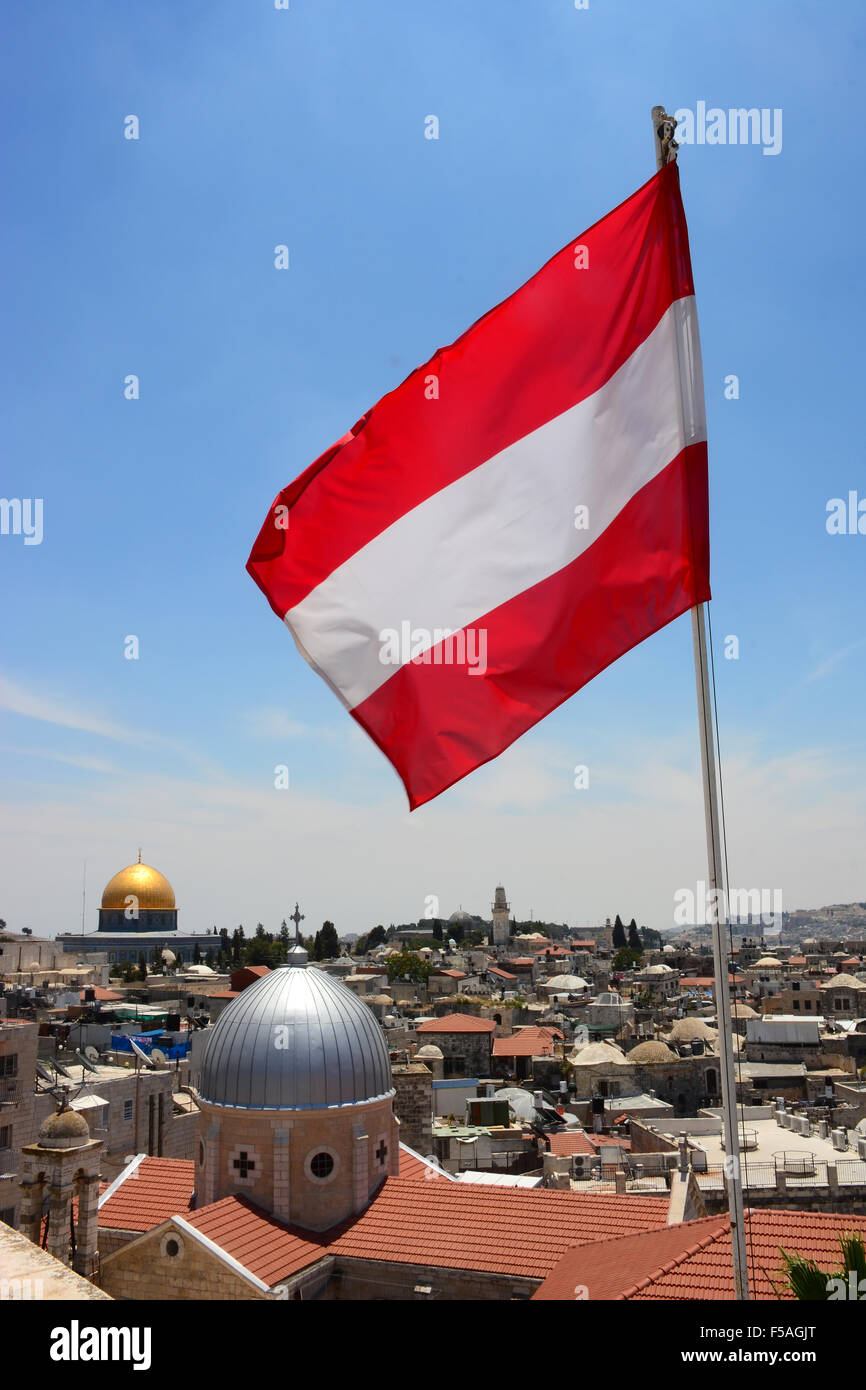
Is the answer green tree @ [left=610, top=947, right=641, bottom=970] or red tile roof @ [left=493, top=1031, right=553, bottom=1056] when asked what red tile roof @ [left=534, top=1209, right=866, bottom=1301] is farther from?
green tree @ [left=610, top=947, right=641, bottom=970]

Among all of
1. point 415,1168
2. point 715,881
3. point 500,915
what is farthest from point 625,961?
point 715,881

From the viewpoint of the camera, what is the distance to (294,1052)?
20.5 meters

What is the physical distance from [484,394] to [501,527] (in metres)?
1.11

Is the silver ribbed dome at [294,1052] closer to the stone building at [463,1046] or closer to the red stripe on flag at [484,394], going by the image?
the red stripe on flag at [484,394]

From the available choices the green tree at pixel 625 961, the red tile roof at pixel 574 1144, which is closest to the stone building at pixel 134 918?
the green tree at pixel 625 961

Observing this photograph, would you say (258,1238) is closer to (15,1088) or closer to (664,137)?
(15,1088)

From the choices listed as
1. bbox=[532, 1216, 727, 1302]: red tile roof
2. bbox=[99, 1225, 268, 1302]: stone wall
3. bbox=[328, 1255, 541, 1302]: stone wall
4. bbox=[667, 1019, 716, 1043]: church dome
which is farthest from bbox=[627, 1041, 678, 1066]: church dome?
bbox=[99, 1225, 268, 1302]: stone wall

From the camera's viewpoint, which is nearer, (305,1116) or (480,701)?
(480,701)

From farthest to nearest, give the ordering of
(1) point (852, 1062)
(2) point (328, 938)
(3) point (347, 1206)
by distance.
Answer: (2) point (328, 938) < (1) point (852, 1062) < (3) point (347, 1206)

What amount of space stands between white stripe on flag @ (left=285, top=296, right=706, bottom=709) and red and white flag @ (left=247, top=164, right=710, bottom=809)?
0.6 inches
